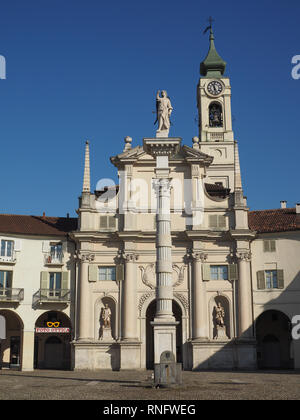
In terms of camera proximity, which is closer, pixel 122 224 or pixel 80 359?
pixel 80 359

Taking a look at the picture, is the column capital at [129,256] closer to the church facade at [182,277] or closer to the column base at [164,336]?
the church facade at [182,277]

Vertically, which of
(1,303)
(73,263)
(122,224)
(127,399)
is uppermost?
(122,224)

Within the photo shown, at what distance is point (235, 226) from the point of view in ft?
163

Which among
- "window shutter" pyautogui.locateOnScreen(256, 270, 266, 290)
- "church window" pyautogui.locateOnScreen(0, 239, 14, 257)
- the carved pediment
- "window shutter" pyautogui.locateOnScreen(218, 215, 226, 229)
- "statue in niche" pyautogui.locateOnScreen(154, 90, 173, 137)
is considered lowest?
"window shutter" pyautogui.locateOnScreen(256, 270, 266, 290)

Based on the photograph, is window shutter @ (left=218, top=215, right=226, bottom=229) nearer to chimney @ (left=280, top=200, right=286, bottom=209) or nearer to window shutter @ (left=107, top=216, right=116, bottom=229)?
window shutter @ (left=107, top=216, right=116, bottom=229)

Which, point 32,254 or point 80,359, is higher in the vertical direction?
point 32,254

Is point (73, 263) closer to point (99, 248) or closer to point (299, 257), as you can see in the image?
point (99, 248)

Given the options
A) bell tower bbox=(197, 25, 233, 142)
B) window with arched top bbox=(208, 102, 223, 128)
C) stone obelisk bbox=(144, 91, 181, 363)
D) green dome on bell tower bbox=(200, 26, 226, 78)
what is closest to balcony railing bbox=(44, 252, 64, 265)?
stone obelisk bbox=(144, 91, 181, 363)

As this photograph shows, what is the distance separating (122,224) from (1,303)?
40.3 ft

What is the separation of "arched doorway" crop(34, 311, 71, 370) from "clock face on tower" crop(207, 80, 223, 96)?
1354 inches

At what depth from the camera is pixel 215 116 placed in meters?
69.6

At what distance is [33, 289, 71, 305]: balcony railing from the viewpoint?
47.9 meters
